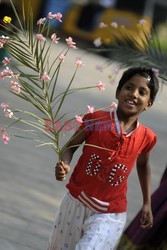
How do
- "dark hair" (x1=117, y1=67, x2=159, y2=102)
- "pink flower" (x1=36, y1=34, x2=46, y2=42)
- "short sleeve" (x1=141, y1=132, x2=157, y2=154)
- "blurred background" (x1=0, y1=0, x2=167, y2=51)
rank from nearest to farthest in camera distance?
"pink flower" (x1=36, y1=34, x2=46, y2=42) → "dark hair" (x1=117, y1=67, x2=159, y2=102) → "short sleeve" (x1=141, y1=132, x2=157, y2=154) → "blurred background" (x1=0, y1=0, x2=167, y2=51)

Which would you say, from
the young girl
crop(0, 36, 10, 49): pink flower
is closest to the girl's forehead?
the young girl

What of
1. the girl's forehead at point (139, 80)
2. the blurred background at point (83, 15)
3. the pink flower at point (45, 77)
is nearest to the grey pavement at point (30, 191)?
the girl's forehead at point (139, 80)

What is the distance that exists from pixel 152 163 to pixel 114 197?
595 centimetres

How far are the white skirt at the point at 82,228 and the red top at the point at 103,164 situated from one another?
0.14 ft

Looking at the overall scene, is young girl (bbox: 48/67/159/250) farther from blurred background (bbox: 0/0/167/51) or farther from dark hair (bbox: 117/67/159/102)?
blurred background (bbox: 0/0/167/51)

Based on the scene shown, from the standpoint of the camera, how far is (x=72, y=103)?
13.7 meters

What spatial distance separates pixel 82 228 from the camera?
4.63 meters

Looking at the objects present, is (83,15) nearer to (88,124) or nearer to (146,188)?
(146,188)

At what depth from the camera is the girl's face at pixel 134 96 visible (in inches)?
179

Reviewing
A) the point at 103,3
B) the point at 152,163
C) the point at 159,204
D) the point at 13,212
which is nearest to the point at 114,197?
the point at 159,204

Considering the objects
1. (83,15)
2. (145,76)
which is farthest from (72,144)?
(83,15)

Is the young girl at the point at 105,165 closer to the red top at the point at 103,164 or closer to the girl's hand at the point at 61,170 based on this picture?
the red top at the point at 103,164

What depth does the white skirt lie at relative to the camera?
4.52 meters

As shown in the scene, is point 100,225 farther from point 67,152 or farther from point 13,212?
point 13,212
